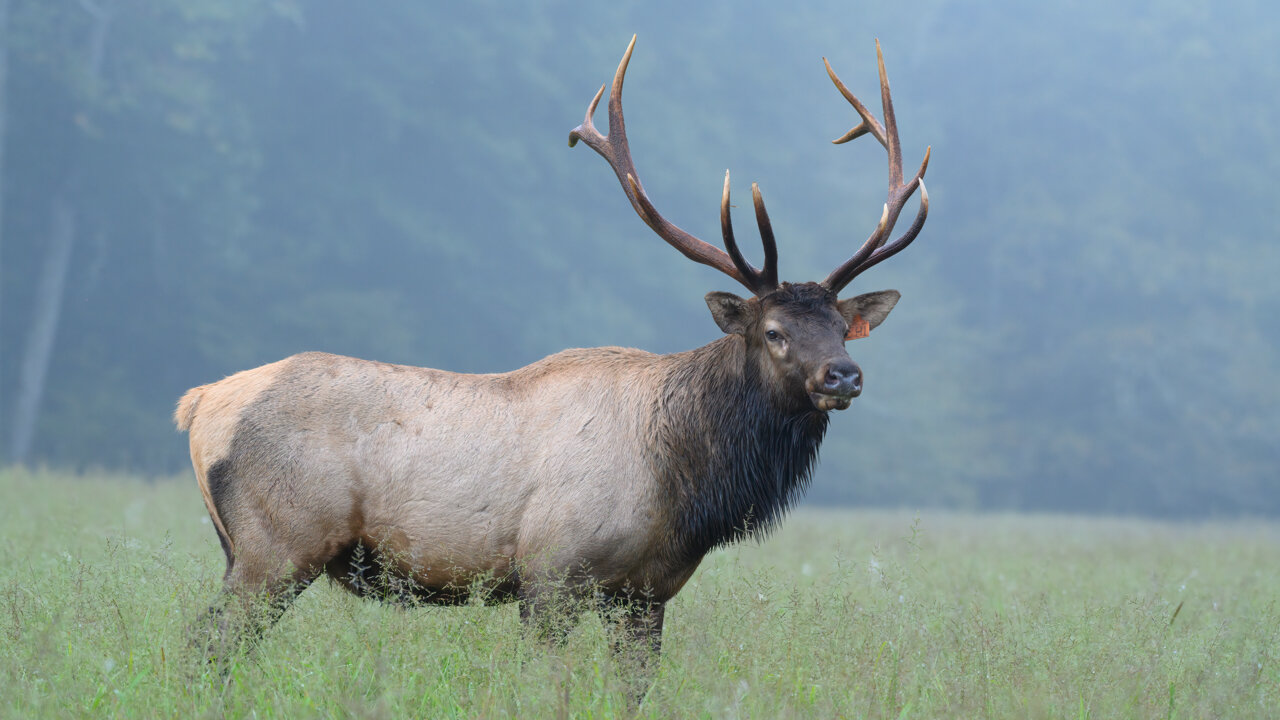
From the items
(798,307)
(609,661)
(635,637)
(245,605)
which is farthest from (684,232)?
(245,605)

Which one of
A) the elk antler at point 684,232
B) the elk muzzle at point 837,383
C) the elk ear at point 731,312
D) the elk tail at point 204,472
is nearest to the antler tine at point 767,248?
the elk antler at point 684,232

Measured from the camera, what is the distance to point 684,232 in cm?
504

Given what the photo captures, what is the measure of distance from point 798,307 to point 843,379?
551 mm

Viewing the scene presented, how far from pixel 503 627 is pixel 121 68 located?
1088 inches

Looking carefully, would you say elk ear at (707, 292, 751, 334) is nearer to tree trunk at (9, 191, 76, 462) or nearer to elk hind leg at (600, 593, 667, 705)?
elk hind leg at (600, 593, 667, 705)

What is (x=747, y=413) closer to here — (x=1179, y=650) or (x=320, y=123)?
(x=1179, y=650)

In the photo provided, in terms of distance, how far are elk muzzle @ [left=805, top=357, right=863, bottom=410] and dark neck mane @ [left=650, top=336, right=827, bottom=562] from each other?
1.02 ft

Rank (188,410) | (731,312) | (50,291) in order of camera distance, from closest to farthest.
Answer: (188,410), (731,312), (50,291)

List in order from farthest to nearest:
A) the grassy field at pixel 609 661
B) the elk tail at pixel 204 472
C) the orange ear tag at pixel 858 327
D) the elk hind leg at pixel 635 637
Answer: the orange ear tag at pixel 858 327 < the elk tail at pixel 204 472 < the elk hind leg at pixel 635 637 < the grassy field at pixel 609 661

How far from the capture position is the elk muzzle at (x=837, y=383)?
4.38m

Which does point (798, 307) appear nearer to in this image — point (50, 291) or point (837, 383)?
point (837, 383)

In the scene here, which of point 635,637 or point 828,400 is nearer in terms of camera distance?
point 828,400

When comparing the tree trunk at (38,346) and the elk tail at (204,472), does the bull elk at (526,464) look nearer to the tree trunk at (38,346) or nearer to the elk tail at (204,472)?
the elk tail at (204,472)

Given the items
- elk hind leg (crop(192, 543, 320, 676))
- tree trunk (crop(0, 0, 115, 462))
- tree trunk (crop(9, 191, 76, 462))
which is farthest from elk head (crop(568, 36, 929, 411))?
tree trunk (crop(9, 191, 76, 462))
